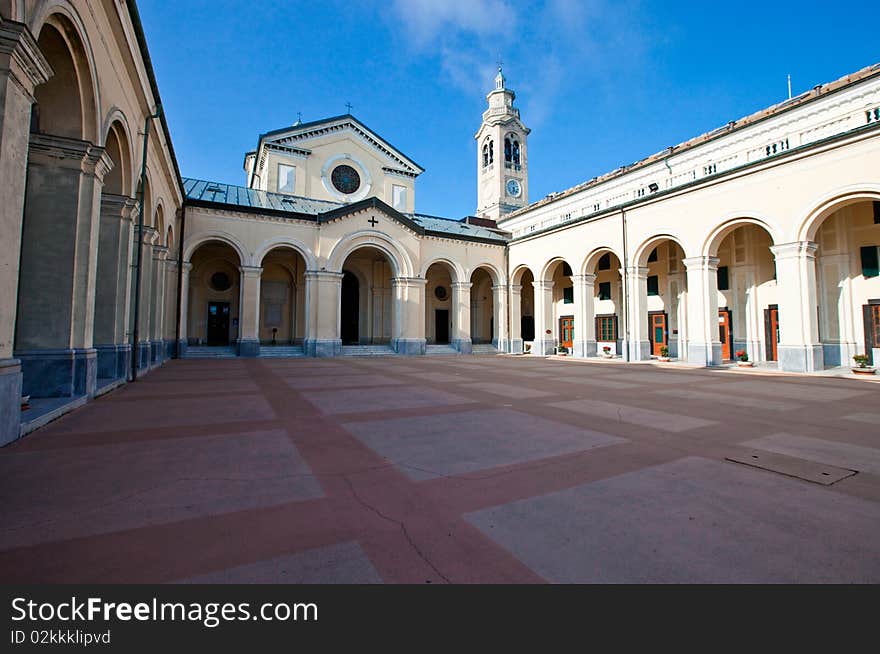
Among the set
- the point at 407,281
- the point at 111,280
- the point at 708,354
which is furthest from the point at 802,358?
the point at 111,280

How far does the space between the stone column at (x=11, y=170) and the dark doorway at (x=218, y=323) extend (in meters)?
22.0

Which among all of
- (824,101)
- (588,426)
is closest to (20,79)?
(588,426)

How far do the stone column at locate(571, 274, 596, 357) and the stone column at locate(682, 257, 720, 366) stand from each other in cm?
582

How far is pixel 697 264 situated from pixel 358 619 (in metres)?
20.6

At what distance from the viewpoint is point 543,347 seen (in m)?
26.4

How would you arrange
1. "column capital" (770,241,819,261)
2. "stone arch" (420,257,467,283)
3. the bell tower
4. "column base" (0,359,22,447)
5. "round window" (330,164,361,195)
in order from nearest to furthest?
"column base" (0,359,22,447)
"column capital" (770,241,819,261)
"stone arch" (420,257,467,283)
"round window" (330,164,361,195)
the bell tower

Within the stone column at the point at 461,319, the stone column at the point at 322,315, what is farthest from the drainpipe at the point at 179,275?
the stone column at the point at 461,319

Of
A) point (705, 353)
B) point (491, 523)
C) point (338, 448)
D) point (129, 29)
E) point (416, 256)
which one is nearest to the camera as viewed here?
point (491, 523)

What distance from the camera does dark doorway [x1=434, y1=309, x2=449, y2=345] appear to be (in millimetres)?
32250

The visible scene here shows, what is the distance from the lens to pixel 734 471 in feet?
13.2

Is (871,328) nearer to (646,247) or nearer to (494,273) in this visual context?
(646,247)

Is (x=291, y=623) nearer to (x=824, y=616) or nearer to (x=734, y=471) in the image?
(x=824, y=616)

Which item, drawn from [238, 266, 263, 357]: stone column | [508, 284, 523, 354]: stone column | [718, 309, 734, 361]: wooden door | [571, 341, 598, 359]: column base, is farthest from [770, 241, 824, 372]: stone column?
[238, 266, 263, 357]: stone column

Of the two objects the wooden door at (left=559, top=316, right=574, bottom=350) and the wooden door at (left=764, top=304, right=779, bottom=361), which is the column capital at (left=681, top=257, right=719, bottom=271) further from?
the wooden door at (left=559, top=316, right=574, bottom=350)
